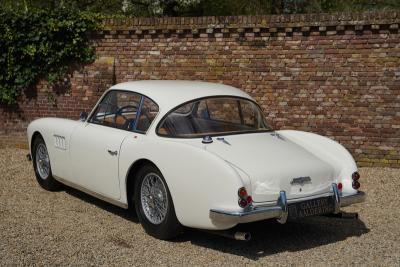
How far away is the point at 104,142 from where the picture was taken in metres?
6.82

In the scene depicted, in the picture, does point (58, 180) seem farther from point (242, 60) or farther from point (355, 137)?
point (355, 137)

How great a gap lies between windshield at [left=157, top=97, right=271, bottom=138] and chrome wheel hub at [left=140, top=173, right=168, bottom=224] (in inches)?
18.7

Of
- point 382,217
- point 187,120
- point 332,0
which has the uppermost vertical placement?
point 332,0

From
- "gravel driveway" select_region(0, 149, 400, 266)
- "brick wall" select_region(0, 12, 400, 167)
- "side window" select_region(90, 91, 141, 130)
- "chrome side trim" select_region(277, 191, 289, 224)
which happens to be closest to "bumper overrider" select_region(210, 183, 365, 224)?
"chrome side trim" select_region(277, 191, 289, 224)

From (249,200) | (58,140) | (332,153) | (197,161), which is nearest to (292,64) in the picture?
(332,153)

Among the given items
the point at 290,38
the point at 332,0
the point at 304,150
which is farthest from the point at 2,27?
the point at 332,0

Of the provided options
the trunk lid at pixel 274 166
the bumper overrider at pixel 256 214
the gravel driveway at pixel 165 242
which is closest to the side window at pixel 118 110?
the gravel driveway at pixel 165 242

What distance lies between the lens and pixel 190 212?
5.63 meters

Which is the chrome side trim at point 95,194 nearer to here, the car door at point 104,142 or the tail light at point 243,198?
the car door at point 104,142

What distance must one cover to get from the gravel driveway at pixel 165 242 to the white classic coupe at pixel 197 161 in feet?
0.86

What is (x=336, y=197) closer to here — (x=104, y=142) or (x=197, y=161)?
(x=197, y=161)

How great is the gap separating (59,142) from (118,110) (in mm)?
1001

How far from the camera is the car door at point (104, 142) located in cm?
668

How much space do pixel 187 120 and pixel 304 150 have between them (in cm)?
122
